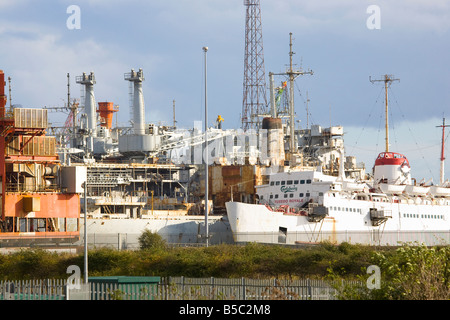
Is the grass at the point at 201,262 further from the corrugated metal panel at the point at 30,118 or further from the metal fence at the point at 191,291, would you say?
the metal fence at the point at 191,291

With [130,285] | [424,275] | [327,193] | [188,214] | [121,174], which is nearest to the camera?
[424,275]

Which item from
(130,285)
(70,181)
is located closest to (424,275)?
(130,285)

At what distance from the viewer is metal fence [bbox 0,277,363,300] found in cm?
2742

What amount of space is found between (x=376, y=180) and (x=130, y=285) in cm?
5628

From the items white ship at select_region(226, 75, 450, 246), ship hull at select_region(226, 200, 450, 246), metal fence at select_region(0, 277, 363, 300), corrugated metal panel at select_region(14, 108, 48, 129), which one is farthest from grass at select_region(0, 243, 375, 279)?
white ship at select_region(226, 75, 450, 246)

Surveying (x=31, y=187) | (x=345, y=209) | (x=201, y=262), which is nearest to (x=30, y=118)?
(x=31, y=187)

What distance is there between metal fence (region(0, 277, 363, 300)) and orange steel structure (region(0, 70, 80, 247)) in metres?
24.7

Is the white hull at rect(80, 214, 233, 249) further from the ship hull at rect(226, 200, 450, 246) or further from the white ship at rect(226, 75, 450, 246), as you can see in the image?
the white ship at rect(226, 75, 450, 246)

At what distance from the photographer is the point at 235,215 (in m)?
63.7

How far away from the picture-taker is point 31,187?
57.3 metres

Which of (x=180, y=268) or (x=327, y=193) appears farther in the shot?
(x=327, y=193)
